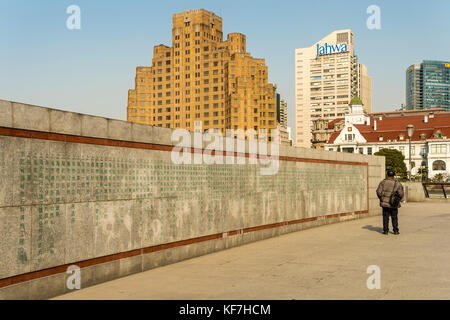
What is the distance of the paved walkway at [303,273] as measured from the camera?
6527 mm

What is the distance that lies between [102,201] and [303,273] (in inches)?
149

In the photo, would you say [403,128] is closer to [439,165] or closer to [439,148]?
[439,148]

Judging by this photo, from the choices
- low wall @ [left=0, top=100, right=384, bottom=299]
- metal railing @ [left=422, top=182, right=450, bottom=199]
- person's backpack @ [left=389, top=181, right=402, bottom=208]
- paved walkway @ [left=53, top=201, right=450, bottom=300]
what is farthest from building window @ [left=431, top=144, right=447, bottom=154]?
low wall @ [left=0, top=100, right=384, bottom=299]

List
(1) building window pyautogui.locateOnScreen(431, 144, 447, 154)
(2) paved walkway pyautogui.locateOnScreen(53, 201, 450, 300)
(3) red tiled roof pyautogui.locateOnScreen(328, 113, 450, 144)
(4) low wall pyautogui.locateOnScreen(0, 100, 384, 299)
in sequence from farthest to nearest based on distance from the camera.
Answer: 1. (3) red tiled roof pyautogui.locateOnScreen(328, 113, 450, 144)
2. (1) building window pyautogui.locateOnScreen(431, 144, 447, 154)
3. (2) paved walkway pyautogui.locateOnScreen(53, 201, 450, 300)
4. (4) low wall pyautogui.locateOnScreen(0, 100, 384, 299)

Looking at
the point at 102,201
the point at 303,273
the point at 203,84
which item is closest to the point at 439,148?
the point at 203,84

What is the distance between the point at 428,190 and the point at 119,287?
29732 mm

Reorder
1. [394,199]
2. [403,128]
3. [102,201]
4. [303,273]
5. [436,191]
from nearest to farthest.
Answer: [102,201], [303,273], [394,199], [436,191], [403,128]

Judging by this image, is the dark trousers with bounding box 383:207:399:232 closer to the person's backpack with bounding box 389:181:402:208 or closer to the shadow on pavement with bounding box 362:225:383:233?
the person's backpack with bounding box 389:181:402:208

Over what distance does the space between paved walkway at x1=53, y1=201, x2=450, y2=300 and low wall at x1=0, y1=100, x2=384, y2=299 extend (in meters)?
0.42

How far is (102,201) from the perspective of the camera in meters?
7.69

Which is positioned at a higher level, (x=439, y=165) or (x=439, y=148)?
(x=439, y=148)

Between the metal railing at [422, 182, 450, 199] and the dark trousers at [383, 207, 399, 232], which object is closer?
the dark trousers at [383, 207, 399, 232]

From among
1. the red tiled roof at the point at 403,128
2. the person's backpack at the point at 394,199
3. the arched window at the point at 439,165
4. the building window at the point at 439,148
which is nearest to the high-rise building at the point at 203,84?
the red tiled roof at the point at 403,128

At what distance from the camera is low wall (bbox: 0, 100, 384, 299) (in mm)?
6277
